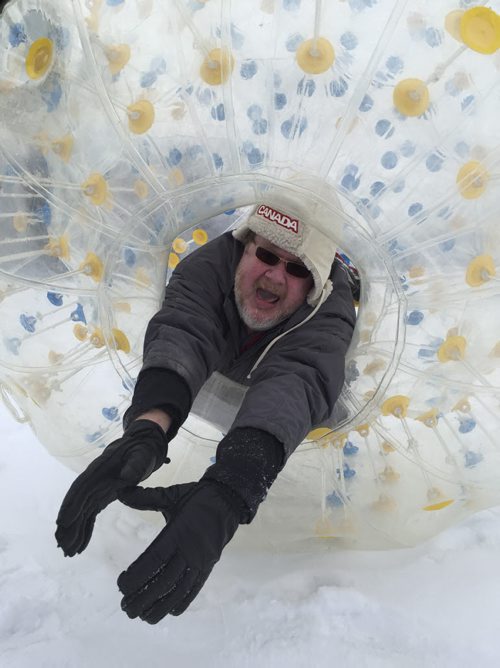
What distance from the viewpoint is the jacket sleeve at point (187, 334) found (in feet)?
3.54

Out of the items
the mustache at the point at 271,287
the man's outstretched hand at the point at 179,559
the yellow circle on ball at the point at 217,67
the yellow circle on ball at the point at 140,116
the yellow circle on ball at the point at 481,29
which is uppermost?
the yellow circle on ball at the point at 481,29

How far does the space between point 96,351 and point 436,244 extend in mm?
687

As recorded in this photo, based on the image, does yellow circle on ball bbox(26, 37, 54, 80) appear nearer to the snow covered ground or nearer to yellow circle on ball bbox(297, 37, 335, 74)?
yellow circle on ball bbox(297, 37, 335, 74)

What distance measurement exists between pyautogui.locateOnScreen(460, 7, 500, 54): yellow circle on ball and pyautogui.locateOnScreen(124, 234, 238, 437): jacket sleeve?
2.10 ft

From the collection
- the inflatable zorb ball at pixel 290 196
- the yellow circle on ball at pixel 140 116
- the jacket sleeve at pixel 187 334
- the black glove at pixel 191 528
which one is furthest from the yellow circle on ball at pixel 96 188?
the black glove at pixel 191 528

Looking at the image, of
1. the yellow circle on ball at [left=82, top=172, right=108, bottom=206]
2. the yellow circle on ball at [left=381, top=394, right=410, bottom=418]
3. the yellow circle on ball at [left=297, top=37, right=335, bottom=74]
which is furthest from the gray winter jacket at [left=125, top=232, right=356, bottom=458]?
the yellow circle on ball at [left=297, top=37, right=335, bottom=74]

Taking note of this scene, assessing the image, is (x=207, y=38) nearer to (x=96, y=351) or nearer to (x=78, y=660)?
(x=96, y=351)

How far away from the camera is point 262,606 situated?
112 centimetres

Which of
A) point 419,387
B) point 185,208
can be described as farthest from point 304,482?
point 185,208

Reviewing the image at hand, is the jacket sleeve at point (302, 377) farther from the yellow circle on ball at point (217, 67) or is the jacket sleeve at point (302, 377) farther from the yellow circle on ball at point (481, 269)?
the yellow circle on ball at point (217, 67)

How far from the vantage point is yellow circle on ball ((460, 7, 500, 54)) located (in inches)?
Result: 33.4

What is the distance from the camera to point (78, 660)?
3.15 feet

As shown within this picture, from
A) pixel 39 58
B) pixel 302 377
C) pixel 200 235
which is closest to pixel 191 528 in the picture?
pixel 302 377

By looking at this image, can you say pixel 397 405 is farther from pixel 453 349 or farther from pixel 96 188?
pixel 96 188
